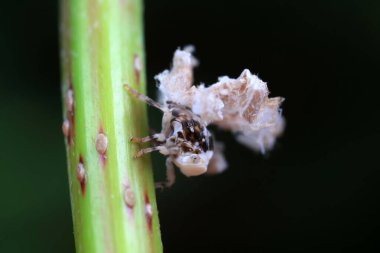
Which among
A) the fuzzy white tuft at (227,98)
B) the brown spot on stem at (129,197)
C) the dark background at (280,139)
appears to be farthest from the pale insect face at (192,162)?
the dark background at (280,139)

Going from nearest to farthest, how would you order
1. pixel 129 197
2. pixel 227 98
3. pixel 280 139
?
pixel 129 197 → pixel 227 98 → pixel 280 139

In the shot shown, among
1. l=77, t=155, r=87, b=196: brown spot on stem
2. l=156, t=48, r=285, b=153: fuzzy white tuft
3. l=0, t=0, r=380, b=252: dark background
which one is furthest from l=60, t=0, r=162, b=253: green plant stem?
l=0, t=0, r=380, b=252: dark background

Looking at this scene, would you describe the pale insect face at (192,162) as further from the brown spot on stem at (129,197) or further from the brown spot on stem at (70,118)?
the brown spot on stem at (70,118)

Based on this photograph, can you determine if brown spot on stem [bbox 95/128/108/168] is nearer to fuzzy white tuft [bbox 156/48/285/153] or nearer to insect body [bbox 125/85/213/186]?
insect body [bbox 125/85/213/186]

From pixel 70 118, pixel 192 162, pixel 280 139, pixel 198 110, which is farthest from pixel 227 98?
pixel 280 139

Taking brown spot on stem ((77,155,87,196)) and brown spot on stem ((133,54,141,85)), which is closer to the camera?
brown spot on stem ((77,155,87,196))

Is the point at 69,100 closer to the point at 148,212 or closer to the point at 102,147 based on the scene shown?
the point at 102,147

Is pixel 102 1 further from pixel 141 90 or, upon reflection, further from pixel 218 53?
pixel 218 53

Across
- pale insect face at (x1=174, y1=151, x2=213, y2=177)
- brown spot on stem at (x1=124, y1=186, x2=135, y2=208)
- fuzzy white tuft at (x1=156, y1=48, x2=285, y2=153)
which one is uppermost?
fuzzy white tuft at (x1=156, y1=48, x2=285, y2=153)
